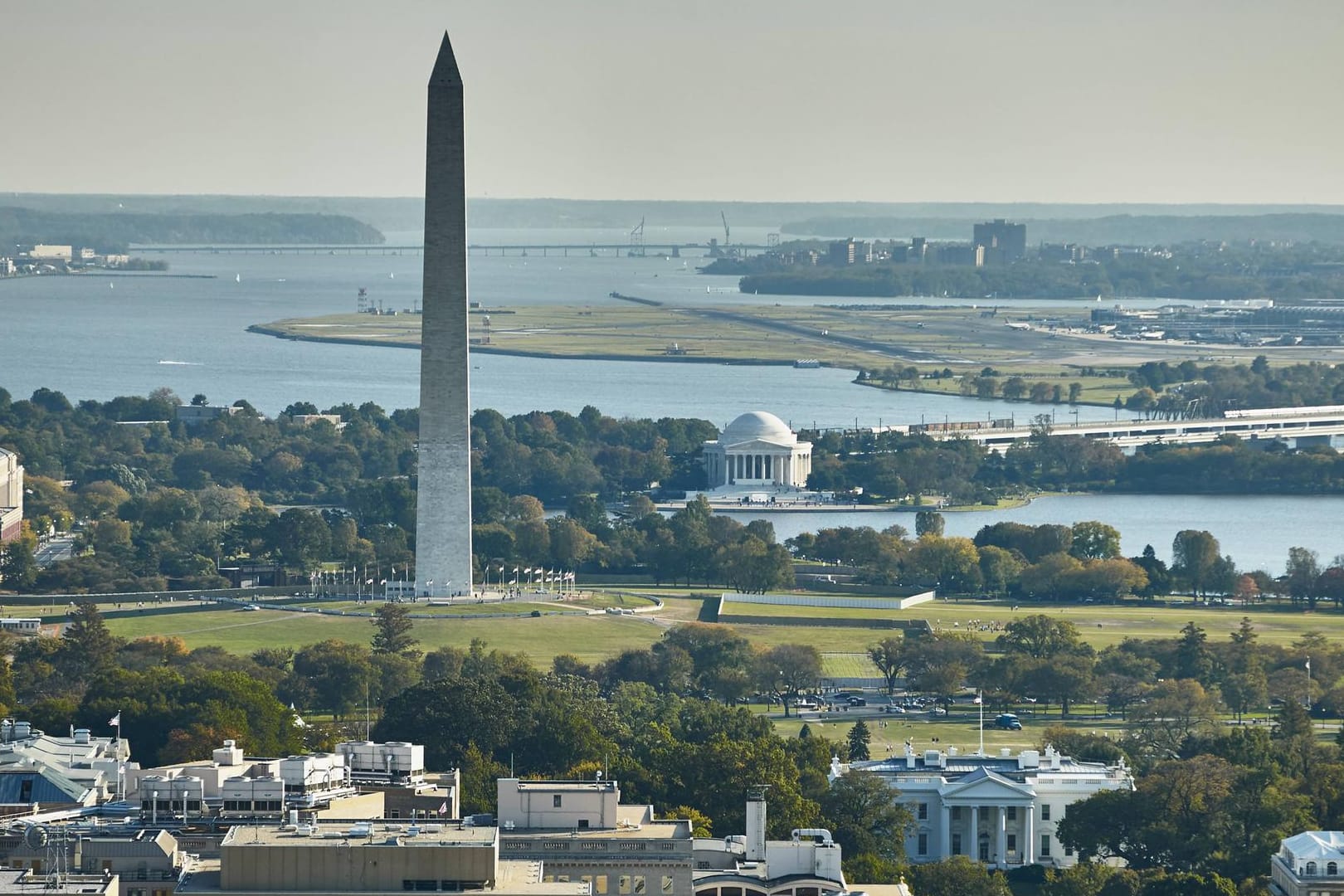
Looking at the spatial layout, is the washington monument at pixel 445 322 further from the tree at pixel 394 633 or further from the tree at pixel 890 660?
the tree at pixel 890 660

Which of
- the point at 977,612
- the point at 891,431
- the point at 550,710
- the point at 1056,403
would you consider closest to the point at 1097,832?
the point at 550,710

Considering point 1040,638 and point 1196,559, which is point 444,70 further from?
point 1196,559

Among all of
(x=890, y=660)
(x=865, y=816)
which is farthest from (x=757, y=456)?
(x=865, y=816)

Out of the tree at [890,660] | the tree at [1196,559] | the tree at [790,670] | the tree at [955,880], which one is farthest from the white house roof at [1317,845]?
the tree at [1196,559]

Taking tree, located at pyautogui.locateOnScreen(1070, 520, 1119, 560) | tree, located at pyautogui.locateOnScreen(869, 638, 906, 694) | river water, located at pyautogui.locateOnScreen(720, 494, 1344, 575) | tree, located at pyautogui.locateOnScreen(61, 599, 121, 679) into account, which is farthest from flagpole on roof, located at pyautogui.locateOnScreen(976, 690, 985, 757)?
river water, located at pyautogui.locateOnScreen(720, 494, 1344, 575)

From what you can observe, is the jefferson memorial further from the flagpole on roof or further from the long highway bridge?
the flagpole on roof

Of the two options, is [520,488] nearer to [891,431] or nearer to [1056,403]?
[891,431]
